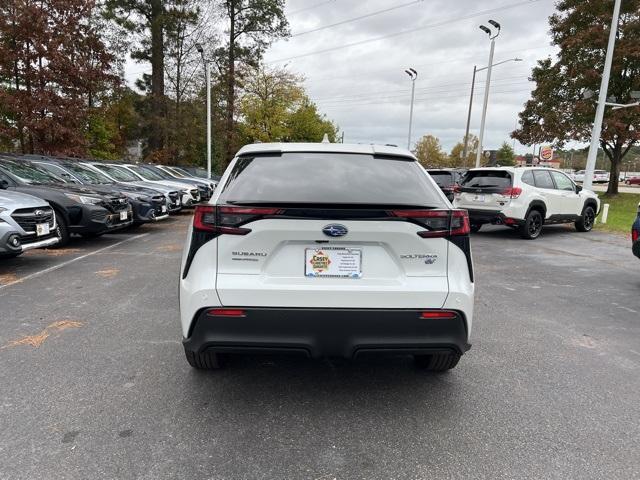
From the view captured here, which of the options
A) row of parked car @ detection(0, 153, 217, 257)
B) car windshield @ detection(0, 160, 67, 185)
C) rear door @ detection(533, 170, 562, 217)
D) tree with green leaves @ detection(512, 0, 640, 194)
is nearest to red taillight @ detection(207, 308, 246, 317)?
row of parked car @ detection(0, 153, 217, 257)

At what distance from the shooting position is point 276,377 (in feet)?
11.0

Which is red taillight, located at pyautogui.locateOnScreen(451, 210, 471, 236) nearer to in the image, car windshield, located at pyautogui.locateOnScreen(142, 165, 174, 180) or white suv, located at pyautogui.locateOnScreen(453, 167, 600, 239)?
white suv, located at pyautogui.locateOnScreen(453, 167, 600, 239)

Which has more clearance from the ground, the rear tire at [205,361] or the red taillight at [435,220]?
the red taillight at [435,220]

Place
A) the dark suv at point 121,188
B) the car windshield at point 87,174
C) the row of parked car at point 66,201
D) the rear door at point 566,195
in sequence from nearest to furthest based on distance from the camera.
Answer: the row of parked car at point 66,201
the dark suv at point 121,188
the car windshield at point 87,174
the rear door at point 566,195

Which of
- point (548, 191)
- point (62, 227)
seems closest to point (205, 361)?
point (62, 227)

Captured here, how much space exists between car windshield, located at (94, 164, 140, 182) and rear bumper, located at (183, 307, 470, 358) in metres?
11.2

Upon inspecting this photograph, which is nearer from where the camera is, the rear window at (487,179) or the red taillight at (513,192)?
the red taillight at (513,192)

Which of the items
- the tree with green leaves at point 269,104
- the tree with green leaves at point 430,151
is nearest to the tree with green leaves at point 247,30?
the tree with green leaves at point 269,104

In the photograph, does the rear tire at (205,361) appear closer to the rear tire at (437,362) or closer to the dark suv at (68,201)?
the rear tire at (437,362)

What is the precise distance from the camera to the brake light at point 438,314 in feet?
8.69

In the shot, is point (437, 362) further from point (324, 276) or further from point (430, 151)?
point (430, 151)

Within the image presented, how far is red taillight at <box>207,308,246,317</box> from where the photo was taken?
2.59 metres

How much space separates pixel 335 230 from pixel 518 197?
8970 mm

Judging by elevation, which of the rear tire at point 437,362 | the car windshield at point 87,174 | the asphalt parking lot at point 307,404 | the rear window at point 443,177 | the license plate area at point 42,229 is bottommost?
the asphalt parking lot at point 307,404
